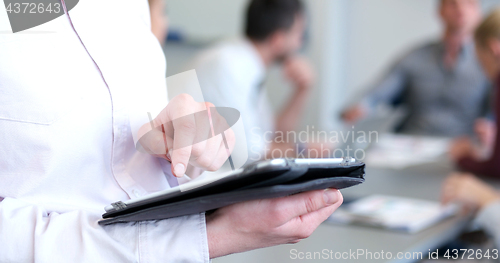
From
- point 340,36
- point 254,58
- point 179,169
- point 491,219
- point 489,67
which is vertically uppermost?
point 340,36

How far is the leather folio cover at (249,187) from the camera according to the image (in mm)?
415

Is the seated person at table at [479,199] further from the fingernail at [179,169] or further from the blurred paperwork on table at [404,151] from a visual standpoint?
the fingernail at [179,169]

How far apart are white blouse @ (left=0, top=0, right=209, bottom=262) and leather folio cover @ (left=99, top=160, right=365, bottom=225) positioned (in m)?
0.04

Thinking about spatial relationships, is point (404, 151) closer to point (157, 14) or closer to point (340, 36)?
point (157, 14)

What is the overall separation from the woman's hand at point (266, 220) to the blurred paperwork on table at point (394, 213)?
1.93 ft

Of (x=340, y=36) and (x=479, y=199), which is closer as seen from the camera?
(x=479, y=199)

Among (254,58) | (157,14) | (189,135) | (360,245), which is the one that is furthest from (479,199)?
(157,14)

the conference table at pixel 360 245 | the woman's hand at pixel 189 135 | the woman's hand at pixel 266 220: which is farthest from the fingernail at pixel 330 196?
the conference table at pixel 360 245

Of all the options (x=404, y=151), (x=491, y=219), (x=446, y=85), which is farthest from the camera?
(x=446, y=85)

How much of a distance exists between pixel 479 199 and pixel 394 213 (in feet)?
0.81

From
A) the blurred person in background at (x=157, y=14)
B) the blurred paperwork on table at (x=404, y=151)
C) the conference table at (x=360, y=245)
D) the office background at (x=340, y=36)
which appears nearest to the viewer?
the conference table at (x=360, y=245)

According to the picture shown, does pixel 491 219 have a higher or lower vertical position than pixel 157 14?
lower

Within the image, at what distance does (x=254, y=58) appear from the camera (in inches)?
77.9

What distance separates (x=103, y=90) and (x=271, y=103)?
370 centimetres
